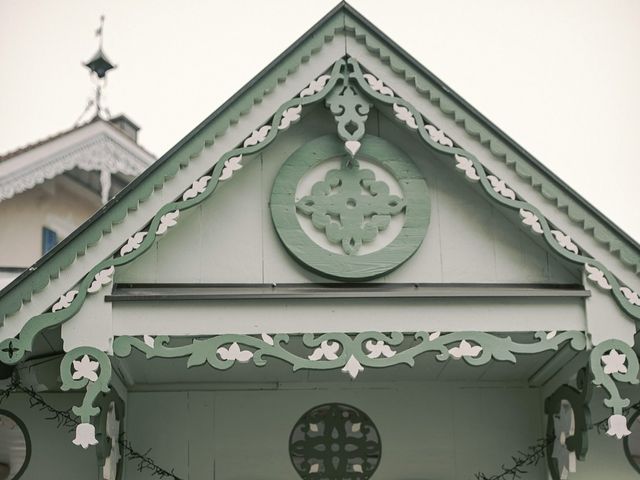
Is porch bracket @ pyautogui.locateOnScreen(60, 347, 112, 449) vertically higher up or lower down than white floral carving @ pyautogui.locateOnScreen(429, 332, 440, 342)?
lower down

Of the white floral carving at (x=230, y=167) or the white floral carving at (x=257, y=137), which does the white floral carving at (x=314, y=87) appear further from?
the white floral carving at (x=230, y=167)

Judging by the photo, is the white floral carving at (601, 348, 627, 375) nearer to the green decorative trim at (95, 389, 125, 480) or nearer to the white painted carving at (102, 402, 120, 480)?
the green decorative trim at (95, 389, 125, 480)

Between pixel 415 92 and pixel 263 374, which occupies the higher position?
pixel 415 92

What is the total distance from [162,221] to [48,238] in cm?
952

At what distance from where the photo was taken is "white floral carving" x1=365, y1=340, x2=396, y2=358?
29.5 feet

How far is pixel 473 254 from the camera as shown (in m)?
9.69

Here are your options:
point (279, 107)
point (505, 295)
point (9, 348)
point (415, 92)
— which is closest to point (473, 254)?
point (505, 295)

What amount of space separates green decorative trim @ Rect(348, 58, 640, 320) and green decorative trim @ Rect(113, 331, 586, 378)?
1.58ft

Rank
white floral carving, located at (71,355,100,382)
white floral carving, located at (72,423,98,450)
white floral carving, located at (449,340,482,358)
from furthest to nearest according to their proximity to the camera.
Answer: white floral carving, located at (449,340,482,358), white floral carving, located at (71,355,100,382), white floral carving, located at (72,423,98,450)

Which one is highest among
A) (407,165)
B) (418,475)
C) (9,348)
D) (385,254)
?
(407,165)

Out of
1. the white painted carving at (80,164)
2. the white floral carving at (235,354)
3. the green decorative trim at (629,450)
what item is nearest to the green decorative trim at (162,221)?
the white floral carving at (235,354)

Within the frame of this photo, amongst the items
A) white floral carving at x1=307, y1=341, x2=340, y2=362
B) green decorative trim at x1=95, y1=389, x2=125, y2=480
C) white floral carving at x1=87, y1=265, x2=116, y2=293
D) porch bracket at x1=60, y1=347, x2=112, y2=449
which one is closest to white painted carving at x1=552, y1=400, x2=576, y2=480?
white floral carving at x1=307, y1=341, x2=340, y2=362

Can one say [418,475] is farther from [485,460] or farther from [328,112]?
[328,112]

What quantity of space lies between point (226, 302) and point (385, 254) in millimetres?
1403
